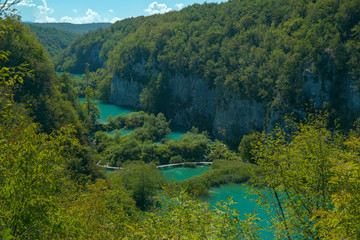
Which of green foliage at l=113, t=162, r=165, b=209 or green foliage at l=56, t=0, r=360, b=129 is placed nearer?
green foliage at l=113, t=162, r=165, b=209

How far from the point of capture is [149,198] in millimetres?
27062

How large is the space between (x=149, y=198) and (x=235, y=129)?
1013 inches

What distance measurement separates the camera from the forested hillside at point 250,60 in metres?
38.0

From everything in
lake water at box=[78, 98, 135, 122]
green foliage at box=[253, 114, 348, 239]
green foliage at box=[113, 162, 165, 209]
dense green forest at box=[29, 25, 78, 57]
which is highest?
dense green forest at box=[29, 25, 78, 57]

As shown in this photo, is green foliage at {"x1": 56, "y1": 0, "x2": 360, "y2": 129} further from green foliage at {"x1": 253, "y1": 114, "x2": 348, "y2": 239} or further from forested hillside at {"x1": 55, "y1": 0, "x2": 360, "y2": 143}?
green foliage at {"x1": 253, "y1": 114, "x2": 348, "y2": 239}

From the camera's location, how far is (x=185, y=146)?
140 ft

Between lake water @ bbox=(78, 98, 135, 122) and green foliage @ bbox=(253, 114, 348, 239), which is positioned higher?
green foliage @ bbox=(253, 114, 348, 239)

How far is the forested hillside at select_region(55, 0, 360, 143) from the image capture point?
38.0 m

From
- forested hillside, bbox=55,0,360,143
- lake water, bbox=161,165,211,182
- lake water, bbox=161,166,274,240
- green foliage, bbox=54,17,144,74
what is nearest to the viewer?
lake water, bbox=161,166,274,240

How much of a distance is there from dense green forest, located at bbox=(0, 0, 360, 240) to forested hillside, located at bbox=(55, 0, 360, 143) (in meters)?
0.27

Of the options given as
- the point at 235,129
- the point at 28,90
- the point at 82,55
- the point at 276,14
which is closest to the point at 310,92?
the point at 235,129

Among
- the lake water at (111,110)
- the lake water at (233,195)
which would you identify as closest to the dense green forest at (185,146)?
→ the lake water at (233,195)

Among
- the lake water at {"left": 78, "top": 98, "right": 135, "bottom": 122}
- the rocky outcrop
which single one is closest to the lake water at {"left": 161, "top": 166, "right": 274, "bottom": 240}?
the rocky outcrop

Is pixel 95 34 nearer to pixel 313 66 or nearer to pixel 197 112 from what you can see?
pixel 197 112
